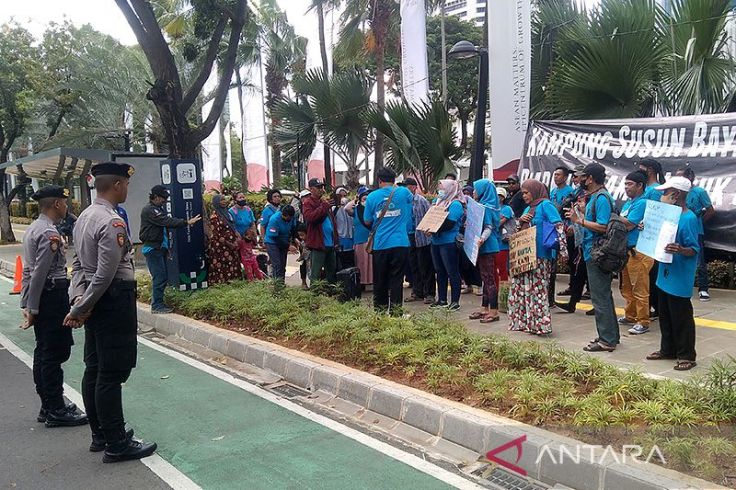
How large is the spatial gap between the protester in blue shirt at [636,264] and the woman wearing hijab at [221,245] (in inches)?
222

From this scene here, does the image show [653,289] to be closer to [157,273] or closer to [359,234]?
[359,234]

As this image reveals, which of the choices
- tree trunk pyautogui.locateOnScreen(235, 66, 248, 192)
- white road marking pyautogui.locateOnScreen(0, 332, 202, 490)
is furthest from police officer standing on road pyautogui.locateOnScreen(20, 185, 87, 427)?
tree trunk pyautogui.locateOnScreen(235, 66, 248, 192)

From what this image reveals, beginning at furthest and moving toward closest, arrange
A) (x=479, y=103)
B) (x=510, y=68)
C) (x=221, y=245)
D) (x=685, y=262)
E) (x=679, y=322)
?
(x=510, y=68) < (x=221, y=245) < (x=479, y=103) < (x=679, y=322) < (x=685, y=262)

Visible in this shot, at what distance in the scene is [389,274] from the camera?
716 cm

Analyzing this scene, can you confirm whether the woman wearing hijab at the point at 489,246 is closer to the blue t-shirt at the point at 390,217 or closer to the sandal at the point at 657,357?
the blue t-shirt at the point at 390,217

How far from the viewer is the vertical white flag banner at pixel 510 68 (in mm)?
10258

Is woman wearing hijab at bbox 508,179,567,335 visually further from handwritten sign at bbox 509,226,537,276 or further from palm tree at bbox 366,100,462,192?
palm tree at bbox 366,100,462,192

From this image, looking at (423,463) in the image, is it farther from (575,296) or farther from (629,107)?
(629,107)

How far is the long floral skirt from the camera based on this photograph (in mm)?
6355

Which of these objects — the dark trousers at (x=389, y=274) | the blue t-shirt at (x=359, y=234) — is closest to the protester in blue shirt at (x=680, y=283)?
the dark trousers at (x=389, y=274)

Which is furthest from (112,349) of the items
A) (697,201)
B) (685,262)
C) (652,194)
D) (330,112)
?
(330,112)

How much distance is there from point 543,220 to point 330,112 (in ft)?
28.5

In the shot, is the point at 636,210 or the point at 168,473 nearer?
the point at 168,473

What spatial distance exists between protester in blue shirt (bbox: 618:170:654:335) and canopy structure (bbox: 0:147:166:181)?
39.1ft
